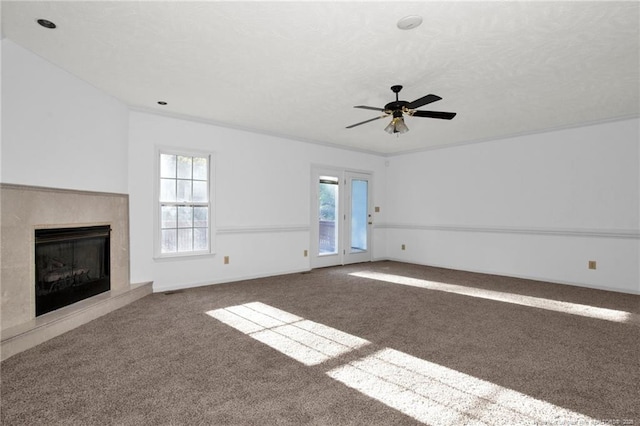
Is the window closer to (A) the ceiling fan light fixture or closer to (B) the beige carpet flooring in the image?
(B) the beige carpet flooring

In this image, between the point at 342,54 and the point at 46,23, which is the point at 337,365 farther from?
the point at 46,23

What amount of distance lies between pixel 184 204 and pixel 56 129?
1.87 metres

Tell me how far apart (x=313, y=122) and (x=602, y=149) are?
4.39 m


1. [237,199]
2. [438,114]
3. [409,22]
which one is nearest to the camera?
[409,22]

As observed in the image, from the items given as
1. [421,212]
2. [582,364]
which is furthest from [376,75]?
[421,212]

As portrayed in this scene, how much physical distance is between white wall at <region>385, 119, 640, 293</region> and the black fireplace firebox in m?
5.75

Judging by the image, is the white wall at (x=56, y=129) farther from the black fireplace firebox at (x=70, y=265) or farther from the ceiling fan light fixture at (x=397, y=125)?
the ceiling fan light fixture at (x=397, y=125)

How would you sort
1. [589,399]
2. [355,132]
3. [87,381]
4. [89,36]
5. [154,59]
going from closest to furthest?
1. [589,399]
2. [87,381]
3. [89,36]
4. [154,59]
5. [355,132]

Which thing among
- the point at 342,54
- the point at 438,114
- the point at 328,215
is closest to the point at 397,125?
the point at 438,114

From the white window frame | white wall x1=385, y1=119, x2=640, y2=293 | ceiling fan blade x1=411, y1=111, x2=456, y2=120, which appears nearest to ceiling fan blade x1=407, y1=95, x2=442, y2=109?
ceiling fan blade x1=411, y1=111, x2=456, y2=120

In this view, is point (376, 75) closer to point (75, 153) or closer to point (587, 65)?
point (587, 65)

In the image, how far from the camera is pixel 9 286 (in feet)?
8.76

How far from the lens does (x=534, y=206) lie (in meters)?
5.46

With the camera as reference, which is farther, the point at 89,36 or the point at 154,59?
the point at 154,59
